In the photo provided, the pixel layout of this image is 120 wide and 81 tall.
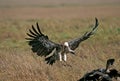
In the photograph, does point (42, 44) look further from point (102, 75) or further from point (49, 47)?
point (102, 75)

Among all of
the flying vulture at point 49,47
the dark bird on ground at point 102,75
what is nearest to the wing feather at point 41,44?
the flying vulture at point 49,47

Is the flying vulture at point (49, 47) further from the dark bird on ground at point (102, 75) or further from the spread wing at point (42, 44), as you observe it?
the dark bird on ground at point (102, 75)

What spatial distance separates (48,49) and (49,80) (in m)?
1.04

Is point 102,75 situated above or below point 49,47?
below

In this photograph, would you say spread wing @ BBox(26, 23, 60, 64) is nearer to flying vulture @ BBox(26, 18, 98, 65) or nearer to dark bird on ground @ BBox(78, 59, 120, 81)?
flying vulture @ BBox(26, 18, 98, 65)

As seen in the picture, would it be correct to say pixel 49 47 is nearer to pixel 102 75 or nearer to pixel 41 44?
pixel 41 44

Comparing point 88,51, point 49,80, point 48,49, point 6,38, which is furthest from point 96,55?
point 6,38

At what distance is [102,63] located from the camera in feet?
35.5

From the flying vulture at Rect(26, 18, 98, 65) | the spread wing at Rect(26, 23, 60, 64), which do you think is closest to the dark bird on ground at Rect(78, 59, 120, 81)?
the flying vulture at Rect(26, 18, 98, 65)

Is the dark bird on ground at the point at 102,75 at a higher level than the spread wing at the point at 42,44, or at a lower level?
lower

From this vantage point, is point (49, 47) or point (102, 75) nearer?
point (102, 75)

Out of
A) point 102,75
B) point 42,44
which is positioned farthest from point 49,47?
point 102,75

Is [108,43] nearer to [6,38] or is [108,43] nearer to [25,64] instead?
[6,38]

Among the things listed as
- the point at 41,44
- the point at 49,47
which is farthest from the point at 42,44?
the point at 49,47
